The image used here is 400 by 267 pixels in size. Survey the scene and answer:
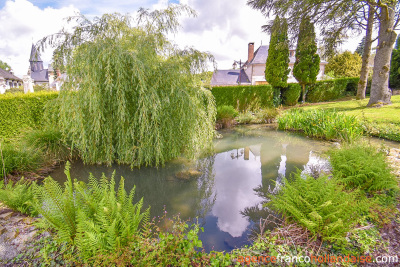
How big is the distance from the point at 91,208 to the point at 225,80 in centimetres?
2569

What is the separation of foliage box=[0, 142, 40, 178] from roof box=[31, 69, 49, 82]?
45.7 m

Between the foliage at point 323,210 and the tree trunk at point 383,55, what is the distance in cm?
1036

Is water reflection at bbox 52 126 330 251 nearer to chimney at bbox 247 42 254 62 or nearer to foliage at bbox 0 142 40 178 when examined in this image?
foliage at bbox 0 142 40 178

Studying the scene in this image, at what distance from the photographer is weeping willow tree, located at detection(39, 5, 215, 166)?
383 centimetres

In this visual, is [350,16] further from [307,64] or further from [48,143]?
[48,143]

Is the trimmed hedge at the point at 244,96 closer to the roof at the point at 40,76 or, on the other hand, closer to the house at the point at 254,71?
the house at the point at 254,71

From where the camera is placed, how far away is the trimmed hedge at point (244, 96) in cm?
1106

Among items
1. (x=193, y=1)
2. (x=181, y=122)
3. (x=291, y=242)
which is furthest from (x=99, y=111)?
(x=291, y=242)

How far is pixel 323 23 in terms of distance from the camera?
31.7 feet

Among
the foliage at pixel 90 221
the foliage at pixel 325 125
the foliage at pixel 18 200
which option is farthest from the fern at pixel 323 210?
the foliage at pixel 325 125

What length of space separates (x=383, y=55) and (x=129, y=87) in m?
11.6

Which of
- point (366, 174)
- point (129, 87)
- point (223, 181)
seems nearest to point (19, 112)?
point (129, 87)

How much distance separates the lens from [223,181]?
4219mm

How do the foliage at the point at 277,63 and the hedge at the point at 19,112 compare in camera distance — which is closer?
the hedge at the point at 19,112
